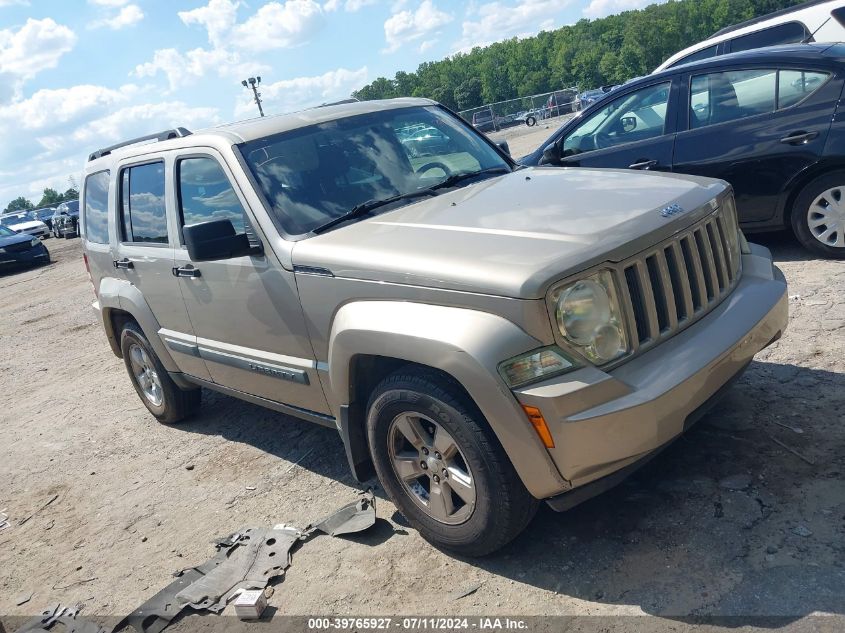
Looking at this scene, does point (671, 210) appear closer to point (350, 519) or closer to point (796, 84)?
point (350, 519)

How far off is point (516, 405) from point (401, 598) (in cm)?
108

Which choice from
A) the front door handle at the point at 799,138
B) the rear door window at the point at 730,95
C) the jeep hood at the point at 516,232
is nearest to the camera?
the jeep hood at the point at 516,232

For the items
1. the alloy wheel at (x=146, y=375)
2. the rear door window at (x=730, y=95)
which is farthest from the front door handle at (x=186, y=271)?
the rear door window at (x=730, y=95)

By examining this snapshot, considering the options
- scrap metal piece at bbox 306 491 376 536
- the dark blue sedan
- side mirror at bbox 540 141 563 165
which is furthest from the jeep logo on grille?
the dark blue sedan

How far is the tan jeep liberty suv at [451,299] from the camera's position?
9.21 ft

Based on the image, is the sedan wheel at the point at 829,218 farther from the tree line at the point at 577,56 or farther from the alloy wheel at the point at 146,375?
the tree line at the point at 577,56

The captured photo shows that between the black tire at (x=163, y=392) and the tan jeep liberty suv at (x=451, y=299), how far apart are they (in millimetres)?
665

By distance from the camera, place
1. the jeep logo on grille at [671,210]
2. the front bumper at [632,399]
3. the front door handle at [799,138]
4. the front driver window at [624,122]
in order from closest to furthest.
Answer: the front bumper at [632,399] → the jeep logo on grille at [671,210] → the front door handle at [799,138] → the front driver window at [624,122]

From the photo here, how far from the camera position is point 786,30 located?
9586 millimetres

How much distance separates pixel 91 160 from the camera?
616 cm

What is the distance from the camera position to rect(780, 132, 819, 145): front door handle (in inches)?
230

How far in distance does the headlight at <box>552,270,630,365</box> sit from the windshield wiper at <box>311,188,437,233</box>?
1.43 metres

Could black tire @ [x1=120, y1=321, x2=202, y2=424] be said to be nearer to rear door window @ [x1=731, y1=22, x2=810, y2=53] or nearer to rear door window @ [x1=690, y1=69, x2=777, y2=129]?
rear door window @ [x1=690, y1=69, x2=777, y2=129]

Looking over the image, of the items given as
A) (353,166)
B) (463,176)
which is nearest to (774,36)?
(463,176)
